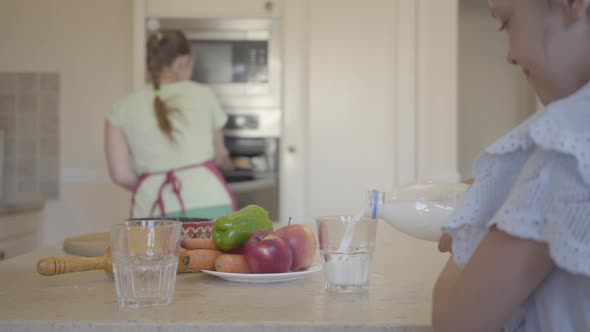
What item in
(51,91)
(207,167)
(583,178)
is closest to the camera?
(583,178)

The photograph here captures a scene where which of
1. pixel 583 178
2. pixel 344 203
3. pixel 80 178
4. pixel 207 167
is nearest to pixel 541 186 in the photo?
pixel 583 178

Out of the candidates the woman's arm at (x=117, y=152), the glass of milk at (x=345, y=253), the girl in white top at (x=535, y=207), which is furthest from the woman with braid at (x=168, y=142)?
the girl in white top at (x=535, y=207)

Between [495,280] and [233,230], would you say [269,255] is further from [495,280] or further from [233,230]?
[495,280]

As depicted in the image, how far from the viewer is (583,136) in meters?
0.57

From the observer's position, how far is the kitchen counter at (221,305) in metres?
0.74

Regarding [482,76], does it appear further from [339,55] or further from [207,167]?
[207,167]

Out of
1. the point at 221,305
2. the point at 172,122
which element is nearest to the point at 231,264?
the point at 221,305

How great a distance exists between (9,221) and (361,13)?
1.85 meters

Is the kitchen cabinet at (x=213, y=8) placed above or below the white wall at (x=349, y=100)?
above

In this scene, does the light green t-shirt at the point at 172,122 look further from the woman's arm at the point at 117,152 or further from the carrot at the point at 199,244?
the carrot at the point at 199,244

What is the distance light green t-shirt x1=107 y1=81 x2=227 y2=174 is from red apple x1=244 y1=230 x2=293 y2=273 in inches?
51.0

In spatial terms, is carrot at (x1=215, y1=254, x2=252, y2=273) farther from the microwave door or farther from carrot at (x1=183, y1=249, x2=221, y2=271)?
the microwave door

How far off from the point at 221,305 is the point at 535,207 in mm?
398

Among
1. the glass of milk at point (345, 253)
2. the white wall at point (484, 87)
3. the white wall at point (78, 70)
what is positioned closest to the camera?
the glass of milk at point (345, 253)
